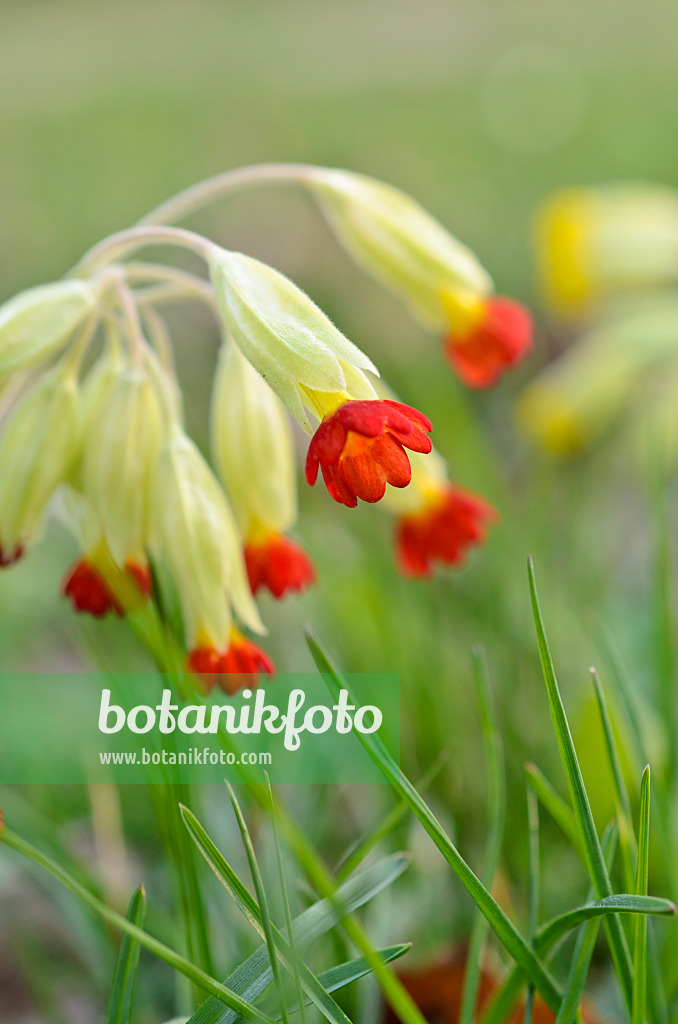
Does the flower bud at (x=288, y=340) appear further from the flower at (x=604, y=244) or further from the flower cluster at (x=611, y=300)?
the flower at (x=604, y=244)

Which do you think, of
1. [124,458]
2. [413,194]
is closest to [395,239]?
[124,458]

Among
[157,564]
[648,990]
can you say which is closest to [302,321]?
[157,564]

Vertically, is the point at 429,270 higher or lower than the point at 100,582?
higher

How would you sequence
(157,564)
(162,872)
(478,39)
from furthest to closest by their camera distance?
(478,39)
(162,872)
(157,564)

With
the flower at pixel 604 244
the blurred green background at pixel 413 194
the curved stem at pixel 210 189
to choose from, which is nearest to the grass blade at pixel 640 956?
the blurred green background at pixel 413 194

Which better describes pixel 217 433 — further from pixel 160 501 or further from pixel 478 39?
pixel 478 39

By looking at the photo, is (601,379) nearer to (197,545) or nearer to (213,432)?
(213,432)

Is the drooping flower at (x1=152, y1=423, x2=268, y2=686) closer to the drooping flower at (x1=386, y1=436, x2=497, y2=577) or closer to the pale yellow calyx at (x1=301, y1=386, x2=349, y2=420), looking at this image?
the pale yellow calyx at (x1=301, y1=386, x2=349, y2=420)
